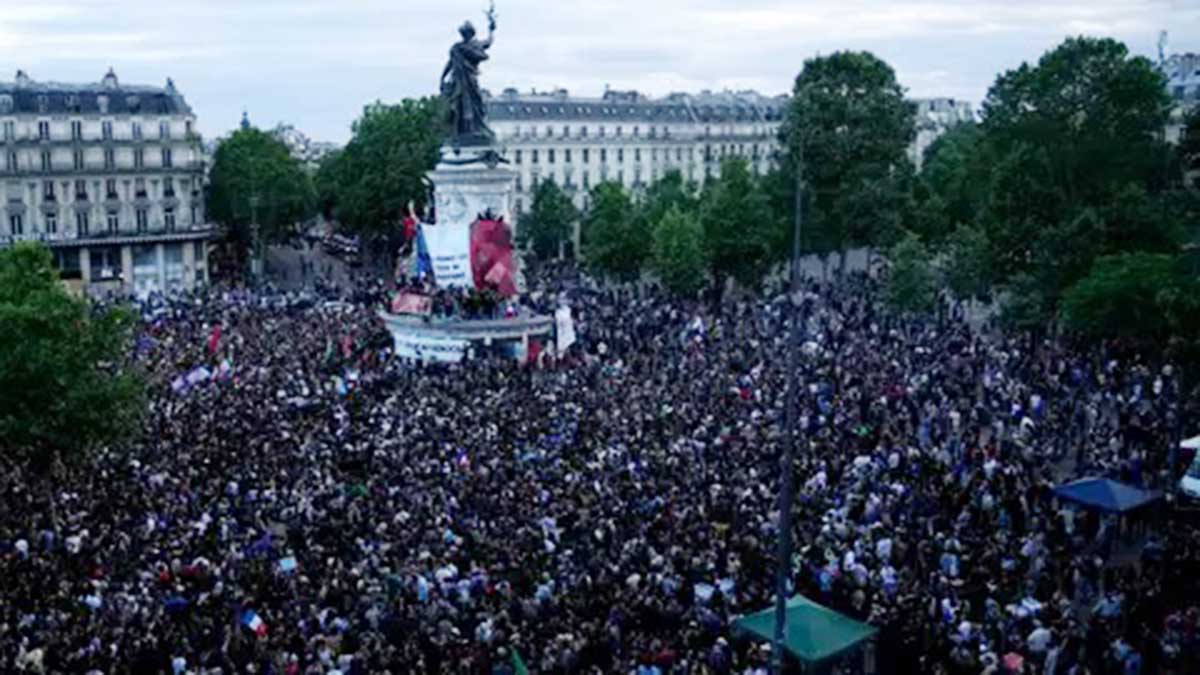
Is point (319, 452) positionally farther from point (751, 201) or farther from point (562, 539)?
point (751, 201)

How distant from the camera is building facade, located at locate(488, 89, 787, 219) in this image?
9625 cm

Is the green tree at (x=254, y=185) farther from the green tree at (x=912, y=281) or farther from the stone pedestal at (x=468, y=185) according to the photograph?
the green tree at (x=912, y=281)

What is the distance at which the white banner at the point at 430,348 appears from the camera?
43.6 metres

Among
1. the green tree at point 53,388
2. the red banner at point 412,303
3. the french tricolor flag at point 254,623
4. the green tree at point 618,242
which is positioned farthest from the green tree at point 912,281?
the french tricolor flag at point 254,623

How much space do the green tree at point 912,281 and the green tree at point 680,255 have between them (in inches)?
514

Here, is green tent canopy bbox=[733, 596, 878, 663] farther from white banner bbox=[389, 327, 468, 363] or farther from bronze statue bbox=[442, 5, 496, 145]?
bronze statue bbox=[442, 5, 496, 145]

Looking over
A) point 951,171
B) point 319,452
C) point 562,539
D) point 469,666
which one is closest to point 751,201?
point 951,171

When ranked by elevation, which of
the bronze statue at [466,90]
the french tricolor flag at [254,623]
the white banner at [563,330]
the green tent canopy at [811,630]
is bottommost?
the french tricolor flag at [254,623]

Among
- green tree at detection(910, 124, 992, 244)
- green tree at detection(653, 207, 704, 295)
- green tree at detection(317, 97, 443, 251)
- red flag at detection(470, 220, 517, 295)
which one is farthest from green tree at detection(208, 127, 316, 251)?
green tree at detection(910, 124, 992, 244)

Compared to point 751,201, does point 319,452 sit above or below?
below

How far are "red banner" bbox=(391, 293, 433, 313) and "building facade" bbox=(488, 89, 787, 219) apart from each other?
47850 mm

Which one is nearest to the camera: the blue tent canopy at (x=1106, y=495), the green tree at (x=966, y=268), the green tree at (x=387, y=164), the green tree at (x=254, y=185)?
the blue tent canopy at (x=1106, y=495)

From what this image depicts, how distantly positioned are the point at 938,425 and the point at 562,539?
1308cm

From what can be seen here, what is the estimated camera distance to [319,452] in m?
28.6
